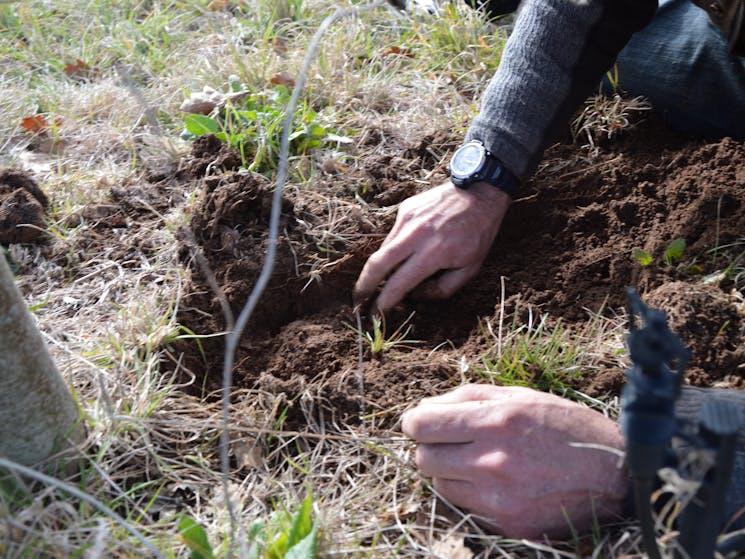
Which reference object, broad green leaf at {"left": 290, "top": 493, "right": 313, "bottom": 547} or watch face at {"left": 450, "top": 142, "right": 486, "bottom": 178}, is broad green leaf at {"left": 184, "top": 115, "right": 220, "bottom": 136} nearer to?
watch face at {"left": 450, "top": 142, "right": 486, "bottom": 178}

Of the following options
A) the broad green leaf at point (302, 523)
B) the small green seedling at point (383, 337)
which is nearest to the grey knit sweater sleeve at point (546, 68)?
the small green seedling at point (383, 337)

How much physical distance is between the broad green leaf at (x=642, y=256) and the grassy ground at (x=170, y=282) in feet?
0.88

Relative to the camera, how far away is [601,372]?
1685 millimetres

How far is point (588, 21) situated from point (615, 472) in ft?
4.07

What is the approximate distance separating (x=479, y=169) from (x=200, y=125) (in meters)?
1.04

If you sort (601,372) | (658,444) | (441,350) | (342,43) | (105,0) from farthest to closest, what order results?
(105,0) → (342,43) → (441,350) → (601,372) → (658,444)

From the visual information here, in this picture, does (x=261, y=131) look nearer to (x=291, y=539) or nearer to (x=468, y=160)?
(x=468, y=160)

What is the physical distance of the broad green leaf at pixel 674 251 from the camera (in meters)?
1.88

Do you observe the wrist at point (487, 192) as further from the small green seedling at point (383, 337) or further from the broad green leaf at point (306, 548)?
the broad green leaf at point (306, 548)

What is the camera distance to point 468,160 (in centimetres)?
205

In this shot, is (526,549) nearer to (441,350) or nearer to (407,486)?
(407,486)

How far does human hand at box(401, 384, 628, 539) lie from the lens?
135 cm

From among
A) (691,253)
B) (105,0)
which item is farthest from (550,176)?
(105,0)

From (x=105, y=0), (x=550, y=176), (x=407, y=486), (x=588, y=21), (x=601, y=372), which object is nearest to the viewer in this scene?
(x=407, y=486)
